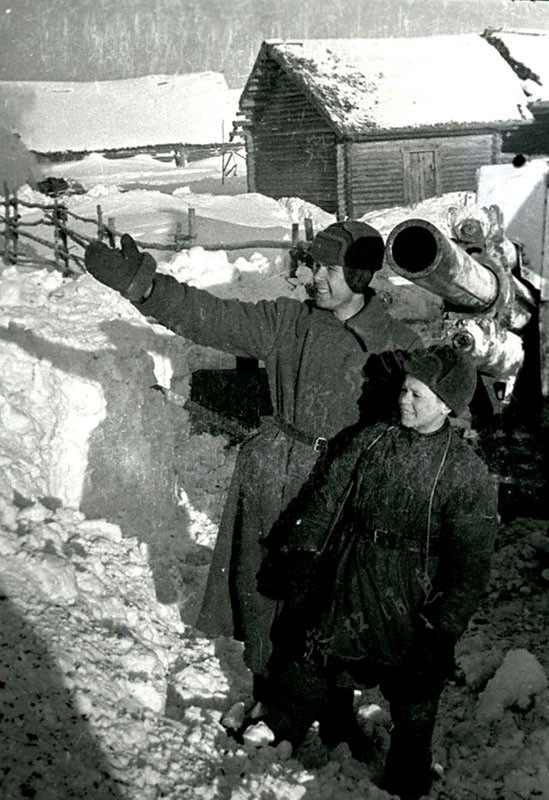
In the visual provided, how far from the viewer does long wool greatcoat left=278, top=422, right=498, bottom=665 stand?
9.19ft

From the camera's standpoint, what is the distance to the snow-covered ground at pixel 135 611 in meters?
2.88

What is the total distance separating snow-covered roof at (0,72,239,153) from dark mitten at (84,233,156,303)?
38.6m

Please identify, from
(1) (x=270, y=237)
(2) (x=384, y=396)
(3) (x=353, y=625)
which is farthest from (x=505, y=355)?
(1) (x=270, y=237)

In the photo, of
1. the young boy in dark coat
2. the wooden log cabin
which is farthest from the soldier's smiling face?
the wooden log cabin

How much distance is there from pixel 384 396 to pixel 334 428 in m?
0.29

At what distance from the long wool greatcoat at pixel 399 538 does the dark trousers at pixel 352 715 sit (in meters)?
0.17

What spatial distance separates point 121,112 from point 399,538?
43.2 metres

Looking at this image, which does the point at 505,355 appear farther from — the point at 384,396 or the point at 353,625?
the point at 353,625

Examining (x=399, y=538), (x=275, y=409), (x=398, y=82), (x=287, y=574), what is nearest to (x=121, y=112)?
(x=398, y=82)

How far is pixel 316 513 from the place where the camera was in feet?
Answer: 10.2

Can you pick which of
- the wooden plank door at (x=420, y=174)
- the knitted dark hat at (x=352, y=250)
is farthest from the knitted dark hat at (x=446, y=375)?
the wooden plank door at (x=420, y=174)

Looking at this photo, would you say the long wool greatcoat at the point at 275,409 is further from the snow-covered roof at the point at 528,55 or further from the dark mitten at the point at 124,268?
the snow-covered roof at the point at 528,55

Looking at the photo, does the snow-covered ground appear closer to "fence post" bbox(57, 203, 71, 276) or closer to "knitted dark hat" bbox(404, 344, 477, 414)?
"knitted dark hat" bbox(404, 344, 477, 414)

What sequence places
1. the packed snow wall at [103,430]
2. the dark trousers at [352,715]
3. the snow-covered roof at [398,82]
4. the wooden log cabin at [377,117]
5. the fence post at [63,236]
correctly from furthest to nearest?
the wooden log cabin at [377,117]
the snow-covered roof at [398,82]
the fence post at [63,236]
the packed snow wall at [103,430]
the dark trousers at [352,715]
